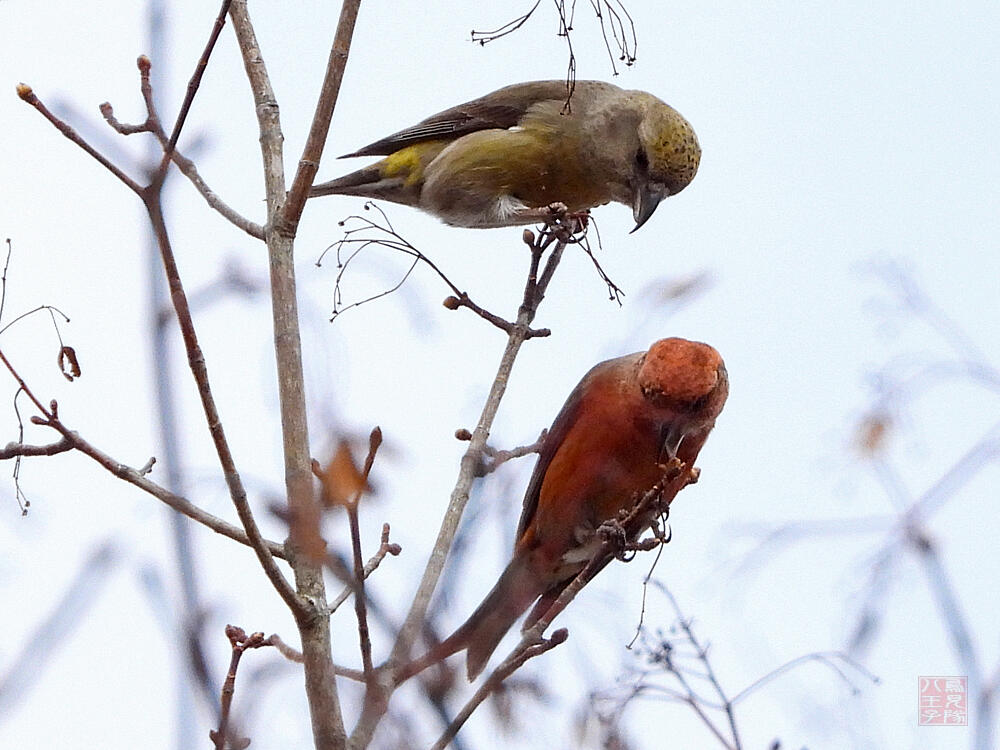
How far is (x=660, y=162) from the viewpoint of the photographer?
589cm

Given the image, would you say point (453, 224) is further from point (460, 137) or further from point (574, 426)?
point (574, 426)

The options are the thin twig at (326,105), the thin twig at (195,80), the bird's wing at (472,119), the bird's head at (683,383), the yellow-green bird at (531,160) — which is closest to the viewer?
the thin twig at (195,80)

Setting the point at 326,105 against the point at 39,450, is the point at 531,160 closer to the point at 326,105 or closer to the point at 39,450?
the point at 326,105

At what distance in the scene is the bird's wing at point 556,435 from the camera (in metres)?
4.76

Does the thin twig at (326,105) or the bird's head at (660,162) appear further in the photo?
the bird's head at (660,162)

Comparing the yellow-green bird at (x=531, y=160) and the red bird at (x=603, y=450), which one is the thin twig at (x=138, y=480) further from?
the yellow-green bird at (x=531, y=160)

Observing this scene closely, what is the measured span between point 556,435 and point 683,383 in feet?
3.00

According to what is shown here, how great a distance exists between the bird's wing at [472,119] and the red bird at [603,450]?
1.72m

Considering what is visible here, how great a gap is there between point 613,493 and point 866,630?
2694 mm

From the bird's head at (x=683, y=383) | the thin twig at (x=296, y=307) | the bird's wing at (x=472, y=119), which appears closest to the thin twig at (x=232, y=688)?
the thin twig at (x=296, y=307)

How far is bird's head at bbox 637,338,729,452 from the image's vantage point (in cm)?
402

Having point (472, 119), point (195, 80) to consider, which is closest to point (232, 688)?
point (195, 80)

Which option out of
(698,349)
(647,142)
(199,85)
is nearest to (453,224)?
(647,142)

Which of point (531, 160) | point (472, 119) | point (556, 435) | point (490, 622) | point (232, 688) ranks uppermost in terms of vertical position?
point (472, 119)
